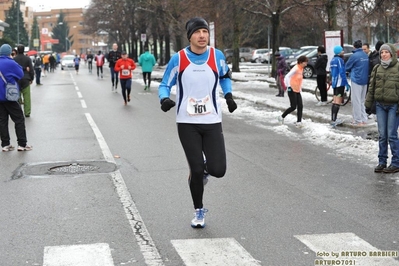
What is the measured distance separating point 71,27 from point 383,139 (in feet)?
613

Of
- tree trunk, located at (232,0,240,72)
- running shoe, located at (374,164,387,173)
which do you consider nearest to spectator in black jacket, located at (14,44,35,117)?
running shoe, located at (374,164,387,173)

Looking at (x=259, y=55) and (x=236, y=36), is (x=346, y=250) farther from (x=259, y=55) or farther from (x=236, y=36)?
(x=259, y=55)

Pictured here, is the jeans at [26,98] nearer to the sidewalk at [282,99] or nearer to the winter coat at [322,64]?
the sidewalk at [282,99]

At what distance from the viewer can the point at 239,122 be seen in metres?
16.6

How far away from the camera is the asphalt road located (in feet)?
19.2

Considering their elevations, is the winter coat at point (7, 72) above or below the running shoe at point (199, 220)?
above

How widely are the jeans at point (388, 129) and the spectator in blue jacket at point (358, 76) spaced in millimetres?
5180

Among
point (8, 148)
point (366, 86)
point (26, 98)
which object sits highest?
point (366, 86)

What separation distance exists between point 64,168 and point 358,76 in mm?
7516

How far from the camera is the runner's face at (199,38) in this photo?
629cm

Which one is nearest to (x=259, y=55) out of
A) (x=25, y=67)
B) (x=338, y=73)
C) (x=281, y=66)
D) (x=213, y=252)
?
Result: (x=281, y=66)

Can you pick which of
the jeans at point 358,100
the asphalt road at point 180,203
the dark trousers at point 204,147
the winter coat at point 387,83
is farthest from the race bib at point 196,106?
the jeans at point 358,100

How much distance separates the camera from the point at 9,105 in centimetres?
1162

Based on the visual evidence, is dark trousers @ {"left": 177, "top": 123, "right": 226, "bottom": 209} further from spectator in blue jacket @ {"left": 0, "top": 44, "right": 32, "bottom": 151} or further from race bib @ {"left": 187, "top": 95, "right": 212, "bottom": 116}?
spectator in blue jacket @ {"left": 0, "top": 44, "right": 32, "bottom": 151}
